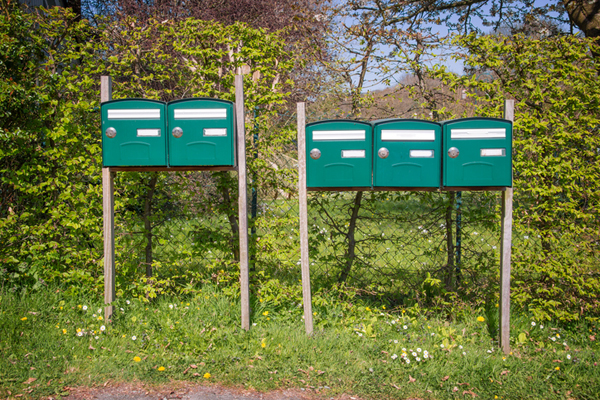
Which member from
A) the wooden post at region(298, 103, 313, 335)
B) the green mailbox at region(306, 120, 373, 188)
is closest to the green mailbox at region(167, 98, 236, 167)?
the wooden post at region(298, 103, 313, 335)

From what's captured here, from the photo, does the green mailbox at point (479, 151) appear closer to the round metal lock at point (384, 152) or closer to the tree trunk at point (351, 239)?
the round metal lock at point (384, 152)

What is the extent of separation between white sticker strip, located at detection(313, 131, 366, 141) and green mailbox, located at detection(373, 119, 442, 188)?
0.15 m

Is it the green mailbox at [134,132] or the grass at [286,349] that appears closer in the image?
the grass at [286,349]

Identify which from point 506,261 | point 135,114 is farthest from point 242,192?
point 506,261

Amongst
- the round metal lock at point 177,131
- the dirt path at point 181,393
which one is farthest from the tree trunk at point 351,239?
the round metal lock at point 177,131

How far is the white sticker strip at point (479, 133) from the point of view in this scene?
273cm

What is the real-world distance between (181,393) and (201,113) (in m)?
1.76

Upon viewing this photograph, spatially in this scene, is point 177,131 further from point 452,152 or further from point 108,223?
point 452,152

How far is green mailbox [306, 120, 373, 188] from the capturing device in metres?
2.80

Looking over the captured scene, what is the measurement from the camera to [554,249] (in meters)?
3.18

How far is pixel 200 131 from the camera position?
9.25 ft

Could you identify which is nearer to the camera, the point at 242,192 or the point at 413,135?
the point at 413,135

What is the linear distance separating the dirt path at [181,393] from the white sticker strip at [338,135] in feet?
5.27

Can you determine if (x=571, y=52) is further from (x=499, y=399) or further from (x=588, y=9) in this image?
(x=588, y=9)
